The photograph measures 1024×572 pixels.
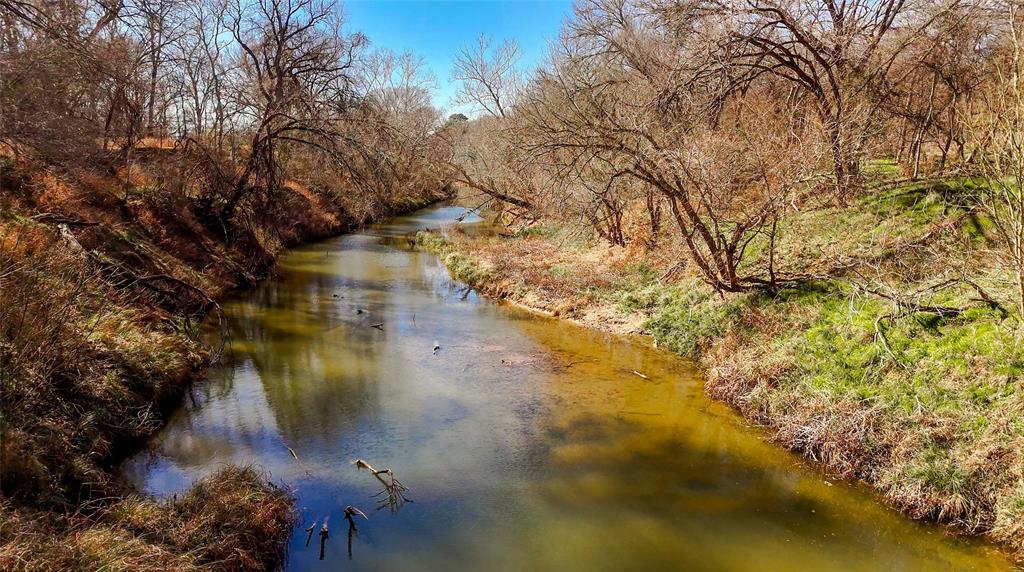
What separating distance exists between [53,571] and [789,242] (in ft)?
44.4

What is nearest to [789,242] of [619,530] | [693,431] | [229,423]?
[693,431]

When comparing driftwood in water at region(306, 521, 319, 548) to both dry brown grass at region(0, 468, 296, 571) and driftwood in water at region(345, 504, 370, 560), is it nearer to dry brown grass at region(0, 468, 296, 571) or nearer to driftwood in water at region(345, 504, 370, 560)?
dry brown grass at region(0, 468, 296, 571)

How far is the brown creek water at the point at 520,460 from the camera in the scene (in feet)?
21.6

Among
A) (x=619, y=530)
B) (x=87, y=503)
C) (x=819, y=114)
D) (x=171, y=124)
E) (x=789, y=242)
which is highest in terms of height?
(x=171, y=124)

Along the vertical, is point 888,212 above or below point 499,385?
above

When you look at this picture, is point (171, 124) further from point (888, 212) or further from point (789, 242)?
point (888, 212)

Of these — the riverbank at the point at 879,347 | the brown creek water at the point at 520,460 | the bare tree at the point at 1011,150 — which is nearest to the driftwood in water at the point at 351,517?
the brown creek water at the point at 520,460

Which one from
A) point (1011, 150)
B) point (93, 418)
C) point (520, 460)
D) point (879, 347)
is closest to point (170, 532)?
point (93, 418)

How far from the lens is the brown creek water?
6582mm

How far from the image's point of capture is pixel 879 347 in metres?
9.10

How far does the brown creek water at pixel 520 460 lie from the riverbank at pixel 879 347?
42 cm

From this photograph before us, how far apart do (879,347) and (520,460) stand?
562 cm

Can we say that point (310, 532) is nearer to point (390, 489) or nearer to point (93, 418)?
point (390, 489)

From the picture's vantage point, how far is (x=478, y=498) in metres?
7.42
